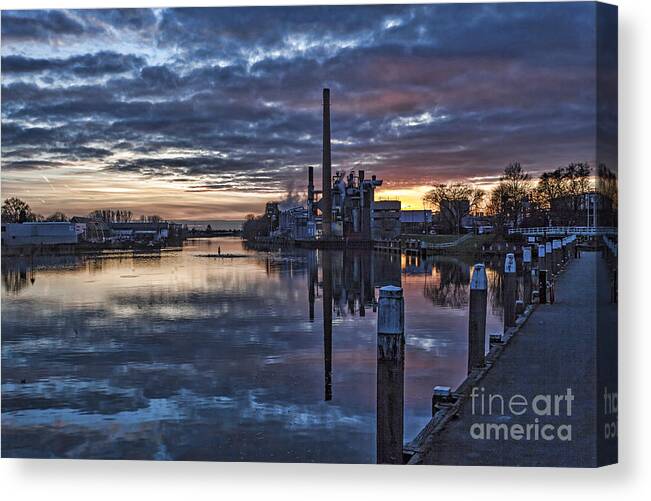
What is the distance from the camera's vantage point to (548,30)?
6043 mm

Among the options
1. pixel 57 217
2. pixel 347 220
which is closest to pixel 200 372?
pixel 57 217

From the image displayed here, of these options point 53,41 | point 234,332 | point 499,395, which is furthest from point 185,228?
point 499,395

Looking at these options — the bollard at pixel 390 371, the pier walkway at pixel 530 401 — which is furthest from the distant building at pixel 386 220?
the bollard at pixel 390 371

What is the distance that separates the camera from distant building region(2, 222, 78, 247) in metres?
6.96

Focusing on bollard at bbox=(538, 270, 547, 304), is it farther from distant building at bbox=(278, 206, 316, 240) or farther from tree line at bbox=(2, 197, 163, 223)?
distant building at bbox=(278, 206, 316, 240)

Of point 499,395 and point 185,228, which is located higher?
point 185,228

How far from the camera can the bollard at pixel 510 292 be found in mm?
9102

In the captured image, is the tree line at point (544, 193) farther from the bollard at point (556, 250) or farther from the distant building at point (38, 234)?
the distant building at point (38, 234)

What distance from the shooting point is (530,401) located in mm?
5648

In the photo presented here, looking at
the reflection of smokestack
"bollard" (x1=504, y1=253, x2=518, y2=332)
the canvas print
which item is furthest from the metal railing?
the reflection of smokestack

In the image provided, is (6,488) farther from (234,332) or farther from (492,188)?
(492,188)

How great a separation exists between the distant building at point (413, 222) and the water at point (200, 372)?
2418 cm

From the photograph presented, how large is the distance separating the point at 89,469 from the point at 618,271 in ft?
15.8

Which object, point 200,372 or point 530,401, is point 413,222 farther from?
point 530,401
